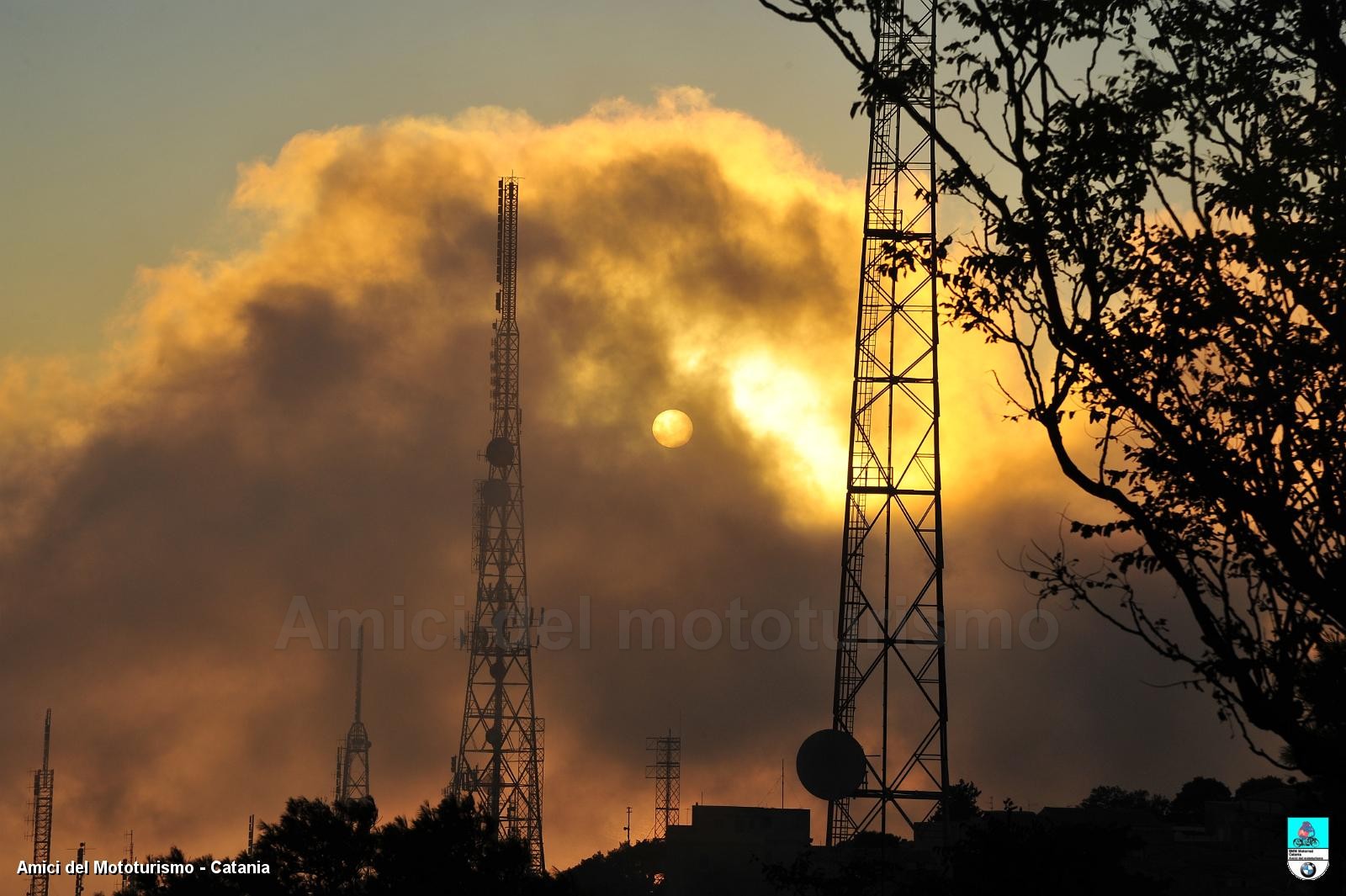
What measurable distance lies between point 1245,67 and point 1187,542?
484cm

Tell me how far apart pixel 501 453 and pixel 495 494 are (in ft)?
6.51

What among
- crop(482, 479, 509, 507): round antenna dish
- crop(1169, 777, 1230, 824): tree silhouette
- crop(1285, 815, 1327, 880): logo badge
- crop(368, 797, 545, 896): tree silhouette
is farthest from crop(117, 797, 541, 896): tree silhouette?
crop(1169, 777, 1230, 824): tree silhouette

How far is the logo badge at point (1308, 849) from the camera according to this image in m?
18.6

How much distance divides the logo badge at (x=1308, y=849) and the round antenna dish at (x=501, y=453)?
5672 cm

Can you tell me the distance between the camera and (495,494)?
243ft

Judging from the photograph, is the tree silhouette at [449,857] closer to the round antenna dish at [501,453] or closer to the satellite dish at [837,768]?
the satellite dish at [837,768]

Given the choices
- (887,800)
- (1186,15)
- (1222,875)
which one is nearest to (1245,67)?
(1186,15)

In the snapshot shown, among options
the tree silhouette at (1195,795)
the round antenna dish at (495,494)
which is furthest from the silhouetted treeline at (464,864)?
the tree silhouette at (1195,795)

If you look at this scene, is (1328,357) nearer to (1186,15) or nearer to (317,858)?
(1186,15)

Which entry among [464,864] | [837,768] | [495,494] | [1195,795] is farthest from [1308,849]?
[1195,795]

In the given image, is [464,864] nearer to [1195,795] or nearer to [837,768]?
[837,768]

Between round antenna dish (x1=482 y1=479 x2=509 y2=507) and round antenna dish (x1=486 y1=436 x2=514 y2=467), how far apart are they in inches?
42.4

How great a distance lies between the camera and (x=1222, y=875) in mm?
58375

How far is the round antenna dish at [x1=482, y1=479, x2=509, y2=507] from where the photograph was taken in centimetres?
7388
